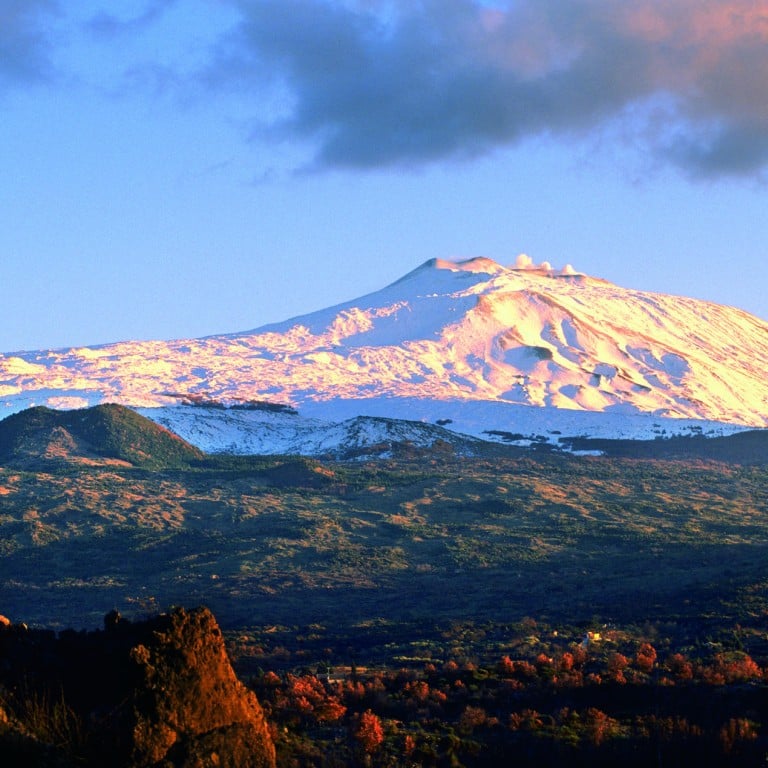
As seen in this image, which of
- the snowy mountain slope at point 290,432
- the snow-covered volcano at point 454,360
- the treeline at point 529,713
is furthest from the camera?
the snow-covered volcano at point 454,360

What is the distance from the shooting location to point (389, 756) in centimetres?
2128

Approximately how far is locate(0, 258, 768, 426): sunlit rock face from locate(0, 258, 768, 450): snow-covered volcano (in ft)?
0.59

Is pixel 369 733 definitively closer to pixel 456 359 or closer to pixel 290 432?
pixel 290 432

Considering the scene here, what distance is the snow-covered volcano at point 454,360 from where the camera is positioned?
11719 centimetres

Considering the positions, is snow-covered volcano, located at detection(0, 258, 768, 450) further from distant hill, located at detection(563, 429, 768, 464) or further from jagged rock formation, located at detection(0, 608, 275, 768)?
jagged rock formation, located at detection(0, 608, 275, 768)

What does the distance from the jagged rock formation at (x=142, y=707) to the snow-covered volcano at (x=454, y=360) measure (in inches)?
3552

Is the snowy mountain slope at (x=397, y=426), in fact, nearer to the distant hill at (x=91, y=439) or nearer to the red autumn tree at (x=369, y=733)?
the distant hill at (x=91, y=439)

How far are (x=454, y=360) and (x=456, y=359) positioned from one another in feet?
1.42

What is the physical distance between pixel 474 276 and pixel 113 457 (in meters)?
70.3

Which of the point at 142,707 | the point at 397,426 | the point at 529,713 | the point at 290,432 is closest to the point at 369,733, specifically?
the point at 529,713

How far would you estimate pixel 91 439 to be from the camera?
9719cm

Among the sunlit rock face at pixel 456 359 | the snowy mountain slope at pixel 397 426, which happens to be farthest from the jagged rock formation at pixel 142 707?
the sunlit rock face at pixel 456 359

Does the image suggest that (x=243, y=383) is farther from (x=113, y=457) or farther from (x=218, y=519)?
(x=218, y=519)

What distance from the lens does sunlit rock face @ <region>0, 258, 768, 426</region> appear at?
117688mm
